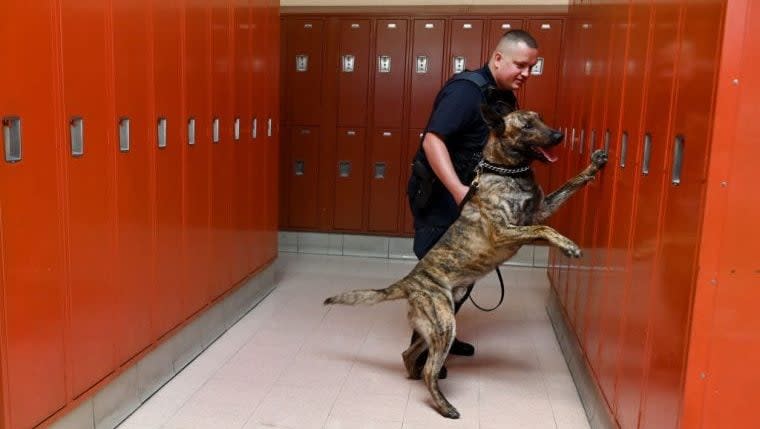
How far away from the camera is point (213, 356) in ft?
11.9

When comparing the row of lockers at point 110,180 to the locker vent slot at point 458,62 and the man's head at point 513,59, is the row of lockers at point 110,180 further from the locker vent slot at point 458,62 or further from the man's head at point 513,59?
the locker vent slot at point 458,62

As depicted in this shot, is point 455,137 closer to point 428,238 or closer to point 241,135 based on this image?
point 428,238

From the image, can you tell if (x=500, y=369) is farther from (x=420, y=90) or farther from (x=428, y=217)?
(x=420, y=90)

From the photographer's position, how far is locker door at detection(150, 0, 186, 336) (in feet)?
9.91

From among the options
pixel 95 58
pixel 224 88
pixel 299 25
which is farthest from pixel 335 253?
pixel 95 58

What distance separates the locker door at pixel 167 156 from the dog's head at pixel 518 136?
4.84ft

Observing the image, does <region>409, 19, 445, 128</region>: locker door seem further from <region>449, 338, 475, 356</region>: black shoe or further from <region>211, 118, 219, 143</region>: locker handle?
<region>449, 338, 475, 356</region>: black shoe

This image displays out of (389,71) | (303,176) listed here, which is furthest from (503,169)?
(303,176)

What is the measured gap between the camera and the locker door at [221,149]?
3.66 m

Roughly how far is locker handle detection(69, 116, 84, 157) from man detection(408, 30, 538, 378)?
1534 millimetres

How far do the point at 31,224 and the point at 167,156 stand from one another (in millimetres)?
1040

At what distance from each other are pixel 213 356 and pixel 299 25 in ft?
11.1

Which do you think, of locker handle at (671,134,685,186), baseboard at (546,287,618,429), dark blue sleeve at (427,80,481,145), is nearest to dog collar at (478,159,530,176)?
dark blue sleeve at (427,80,481,145)

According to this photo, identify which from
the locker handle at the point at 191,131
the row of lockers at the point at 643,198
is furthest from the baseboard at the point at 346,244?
the locker handle at the point at 191,131
